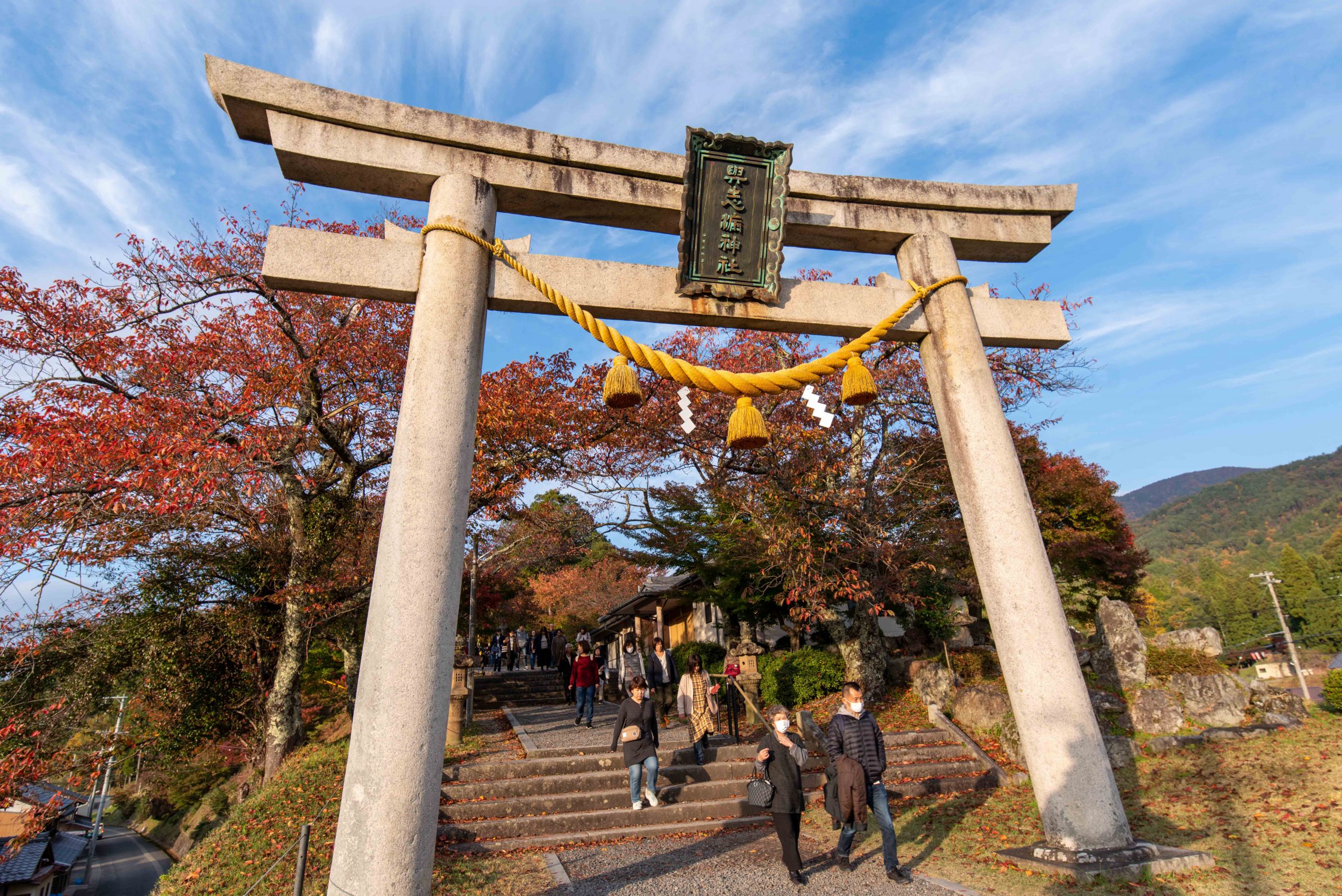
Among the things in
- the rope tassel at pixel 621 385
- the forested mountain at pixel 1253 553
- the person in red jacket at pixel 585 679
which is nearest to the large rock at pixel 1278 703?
the rope tassel at pixel 621 385

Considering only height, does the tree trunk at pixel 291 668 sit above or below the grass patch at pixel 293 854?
above

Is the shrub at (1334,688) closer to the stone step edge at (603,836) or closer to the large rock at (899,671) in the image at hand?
the large rock at (899,671)

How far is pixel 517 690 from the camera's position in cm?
2220

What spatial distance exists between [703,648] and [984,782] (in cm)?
1032

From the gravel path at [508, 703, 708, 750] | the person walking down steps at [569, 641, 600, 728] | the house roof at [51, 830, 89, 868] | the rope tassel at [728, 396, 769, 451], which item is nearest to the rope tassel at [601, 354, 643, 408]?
the rope tassel at [728, 396, 769, 451]

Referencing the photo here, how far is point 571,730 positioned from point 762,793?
8.89 meters

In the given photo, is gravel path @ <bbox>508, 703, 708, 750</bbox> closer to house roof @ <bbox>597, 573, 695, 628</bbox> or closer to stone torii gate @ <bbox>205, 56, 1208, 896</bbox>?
house roof @ <bbox>597, 573, 695, 628</bbox>

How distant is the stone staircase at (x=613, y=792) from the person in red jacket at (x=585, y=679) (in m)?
3.46

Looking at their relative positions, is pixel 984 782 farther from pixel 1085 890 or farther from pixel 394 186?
pixel 394 186

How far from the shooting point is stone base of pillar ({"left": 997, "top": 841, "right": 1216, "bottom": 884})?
14.9ft

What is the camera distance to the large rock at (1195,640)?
416 inches

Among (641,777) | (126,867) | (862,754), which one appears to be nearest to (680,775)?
(641,777)

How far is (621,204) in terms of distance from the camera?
5707 millimetres

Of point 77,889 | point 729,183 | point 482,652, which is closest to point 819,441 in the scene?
point 729,183
